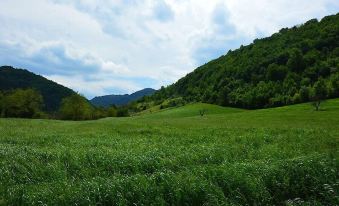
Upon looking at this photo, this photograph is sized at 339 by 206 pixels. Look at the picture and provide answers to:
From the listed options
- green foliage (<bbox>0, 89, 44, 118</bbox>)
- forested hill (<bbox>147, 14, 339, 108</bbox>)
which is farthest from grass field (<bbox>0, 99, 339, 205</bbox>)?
forested hill (<bbox>147, 14, 339, 108</bbox>)

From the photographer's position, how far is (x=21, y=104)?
10094 cm

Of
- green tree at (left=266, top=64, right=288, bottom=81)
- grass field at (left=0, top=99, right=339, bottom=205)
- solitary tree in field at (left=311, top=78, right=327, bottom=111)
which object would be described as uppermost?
green tree at (left=266, top=64, right=288, bottom=81)

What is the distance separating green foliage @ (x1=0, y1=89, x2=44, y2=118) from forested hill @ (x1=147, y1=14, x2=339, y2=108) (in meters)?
61.6

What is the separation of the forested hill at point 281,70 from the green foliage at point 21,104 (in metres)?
61.6

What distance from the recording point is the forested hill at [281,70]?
123788mm

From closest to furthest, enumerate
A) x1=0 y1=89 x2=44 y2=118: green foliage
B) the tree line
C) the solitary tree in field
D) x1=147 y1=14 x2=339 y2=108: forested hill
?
1. the solitary tree in field
2. x1=0 y1=89 x2=44 y2=118: green foliage
3. the tree line
4. x1=147 y1=14 x2=339 y2=108: forested hill

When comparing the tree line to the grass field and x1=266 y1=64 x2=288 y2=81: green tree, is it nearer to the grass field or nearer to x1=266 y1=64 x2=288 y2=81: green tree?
x1=266 y1=64 x2=288 y2=81: green tree

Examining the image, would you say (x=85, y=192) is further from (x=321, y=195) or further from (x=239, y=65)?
(x=239, y=65)

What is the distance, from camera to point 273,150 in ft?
82.9

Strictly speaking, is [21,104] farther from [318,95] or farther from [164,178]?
[164,178]

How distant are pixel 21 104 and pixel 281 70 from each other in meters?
81.5

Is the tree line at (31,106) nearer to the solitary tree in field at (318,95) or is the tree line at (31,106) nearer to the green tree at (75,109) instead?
the green tree at (75,109)

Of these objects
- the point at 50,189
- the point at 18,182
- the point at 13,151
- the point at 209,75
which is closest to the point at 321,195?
the point at 50,189

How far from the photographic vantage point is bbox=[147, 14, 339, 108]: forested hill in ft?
406
